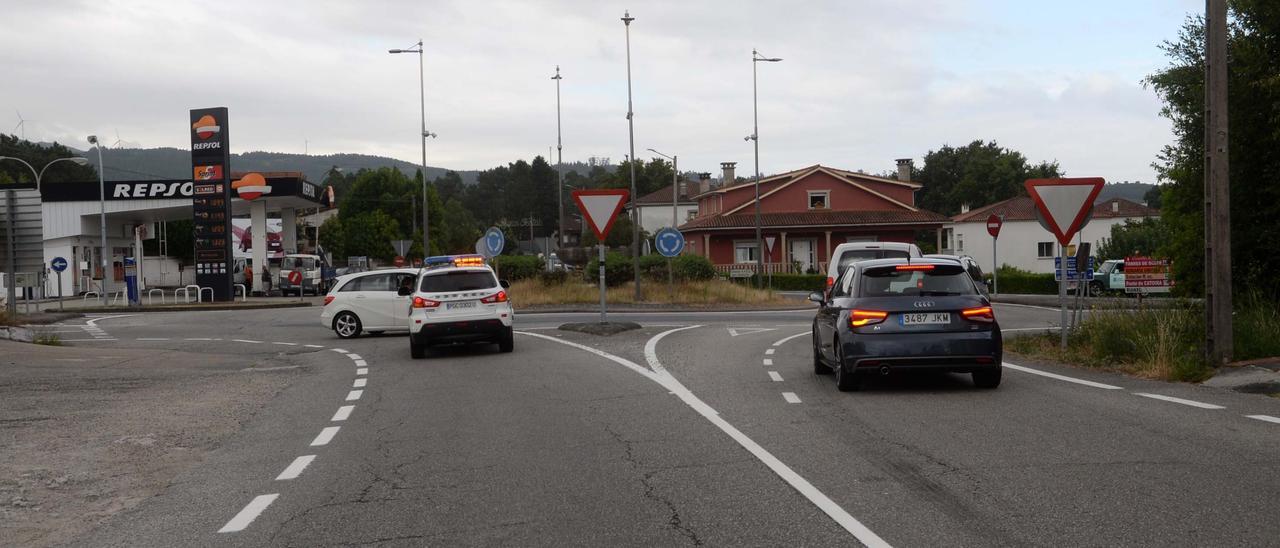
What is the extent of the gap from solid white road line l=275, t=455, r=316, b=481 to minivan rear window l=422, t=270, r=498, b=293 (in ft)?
33.0

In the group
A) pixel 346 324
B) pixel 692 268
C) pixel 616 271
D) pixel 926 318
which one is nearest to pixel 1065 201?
pixel 926 318

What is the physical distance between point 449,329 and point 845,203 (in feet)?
166

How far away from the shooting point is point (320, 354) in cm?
2162

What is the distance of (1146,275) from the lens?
77.5 feet

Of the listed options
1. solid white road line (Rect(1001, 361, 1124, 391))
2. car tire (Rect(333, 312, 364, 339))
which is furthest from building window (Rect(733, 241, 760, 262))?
solid white road line (Rect(1001, 361, 1124, 391))

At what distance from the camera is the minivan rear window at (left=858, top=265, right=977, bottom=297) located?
12.5 meters

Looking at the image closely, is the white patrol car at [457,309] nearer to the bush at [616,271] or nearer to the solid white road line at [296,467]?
the solid white road line at [296,467]

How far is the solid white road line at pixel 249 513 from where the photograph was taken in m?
6.87

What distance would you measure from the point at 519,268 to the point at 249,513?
36.1m

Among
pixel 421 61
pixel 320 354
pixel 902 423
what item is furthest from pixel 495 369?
pixel 421 61

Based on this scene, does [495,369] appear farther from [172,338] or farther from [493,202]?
[493,202]

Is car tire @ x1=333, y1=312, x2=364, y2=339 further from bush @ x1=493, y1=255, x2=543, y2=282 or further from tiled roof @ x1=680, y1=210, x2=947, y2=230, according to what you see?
tiled roof @ x1=680, y1=210, x2=947, y2=230

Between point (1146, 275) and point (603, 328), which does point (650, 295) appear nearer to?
point (603, 328)

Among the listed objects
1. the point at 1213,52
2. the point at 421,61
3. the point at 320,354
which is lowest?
the point at 320,354
